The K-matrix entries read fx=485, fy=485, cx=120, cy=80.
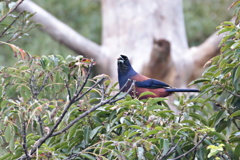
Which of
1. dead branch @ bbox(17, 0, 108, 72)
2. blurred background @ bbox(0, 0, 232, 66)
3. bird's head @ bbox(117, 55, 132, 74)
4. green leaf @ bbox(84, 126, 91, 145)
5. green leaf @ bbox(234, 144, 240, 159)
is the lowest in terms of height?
green leaf @ bbox(234, 144, 240, 159)

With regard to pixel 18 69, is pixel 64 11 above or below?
above

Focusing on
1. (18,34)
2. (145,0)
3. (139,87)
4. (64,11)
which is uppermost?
(64,11)

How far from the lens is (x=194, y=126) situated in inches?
92.2

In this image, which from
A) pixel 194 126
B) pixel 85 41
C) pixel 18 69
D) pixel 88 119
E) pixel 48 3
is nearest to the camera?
pixel 194 126

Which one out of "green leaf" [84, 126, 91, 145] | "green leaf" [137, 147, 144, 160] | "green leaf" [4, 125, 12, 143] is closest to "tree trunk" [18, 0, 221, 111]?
"green leaf" [84, 126, 91, 145]

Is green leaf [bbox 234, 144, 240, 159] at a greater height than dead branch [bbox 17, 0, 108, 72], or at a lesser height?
lesser

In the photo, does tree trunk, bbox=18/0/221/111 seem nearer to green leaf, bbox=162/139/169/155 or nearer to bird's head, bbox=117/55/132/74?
bird's head, bbox=117/55/132/74

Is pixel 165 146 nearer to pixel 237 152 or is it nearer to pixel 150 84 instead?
pixel 237 152

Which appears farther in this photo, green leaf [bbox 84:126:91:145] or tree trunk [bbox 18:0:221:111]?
tree trunk [bbox 18:0:221:111]

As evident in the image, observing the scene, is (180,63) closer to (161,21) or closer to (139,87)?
(161,21)

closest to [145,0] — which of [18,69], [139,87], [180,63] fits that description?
[180,63]

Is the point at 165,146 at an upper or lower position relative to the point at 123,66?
lower

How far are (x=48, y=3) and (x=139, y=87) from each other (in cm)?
787

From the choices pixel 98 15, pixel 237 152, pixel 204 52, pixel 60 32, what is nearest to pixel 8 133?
pixel 237 152
